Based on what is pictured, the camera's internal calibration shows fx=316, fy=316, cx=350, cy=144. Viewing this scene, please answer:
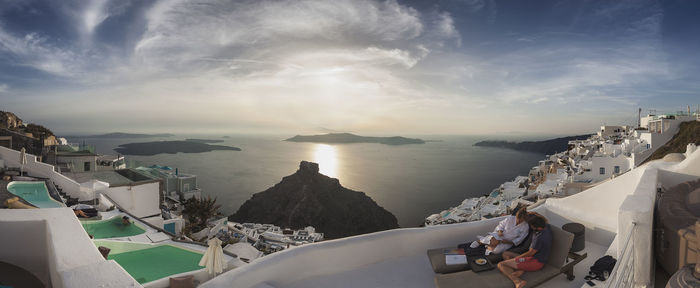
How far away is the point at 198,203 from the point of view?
60.3 feet

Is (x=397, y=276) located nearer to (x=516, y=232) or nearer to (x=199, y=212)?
(x=516, y=232)

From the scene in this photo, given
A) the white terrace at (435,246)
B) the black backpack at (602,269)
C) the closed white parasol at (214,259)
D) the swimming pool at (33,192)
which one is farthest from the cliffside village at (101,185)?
the black backpack at (602,269)

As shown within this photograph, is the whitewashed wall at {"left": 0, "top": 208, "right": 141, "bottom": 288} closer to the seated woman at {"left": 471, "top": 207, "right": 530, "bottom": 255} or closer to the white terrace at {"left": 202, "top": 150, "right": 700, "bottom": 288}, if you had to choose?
the white terrace at {"left": 202, "top": 150, "right": 700, "bottom": 288}

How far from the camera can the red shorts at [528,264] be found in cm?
258

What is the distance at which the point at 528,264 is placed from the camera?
8.49 ft

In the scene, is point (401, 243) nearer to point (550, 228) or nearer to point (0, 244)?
point (550, 228)

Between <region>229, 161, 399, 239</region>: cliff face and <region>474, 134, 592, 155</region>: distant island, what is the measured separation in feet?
184

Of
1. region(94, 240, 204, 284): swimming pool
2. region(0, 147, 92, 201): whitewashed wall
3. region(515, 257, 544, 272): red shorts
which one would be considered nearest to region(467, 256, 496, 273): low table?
region(515, 257, 544, 272): red shorts

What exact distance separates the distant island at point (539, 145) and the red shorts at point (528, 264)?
9114 centimetres

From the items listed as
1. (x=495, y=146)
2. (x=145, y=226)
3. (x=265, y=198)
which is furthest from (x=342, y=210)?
(x=495, y=146)

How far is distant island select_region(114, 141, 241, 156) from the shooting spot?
90.8 meters

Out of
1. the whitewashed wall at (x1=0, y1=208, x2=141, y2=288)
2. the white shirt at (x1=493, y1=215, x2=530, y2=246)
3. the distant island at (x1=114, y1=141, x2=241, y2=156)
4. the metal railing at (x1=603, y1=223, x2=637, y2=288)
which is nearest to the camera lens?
the metal railing at (x1=603, y1=223, x2=637, y2=288)

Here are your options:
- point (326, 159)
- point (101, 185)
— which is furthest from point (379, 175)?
point (101, 185)

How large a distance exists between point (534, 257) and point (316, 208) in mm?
47817
